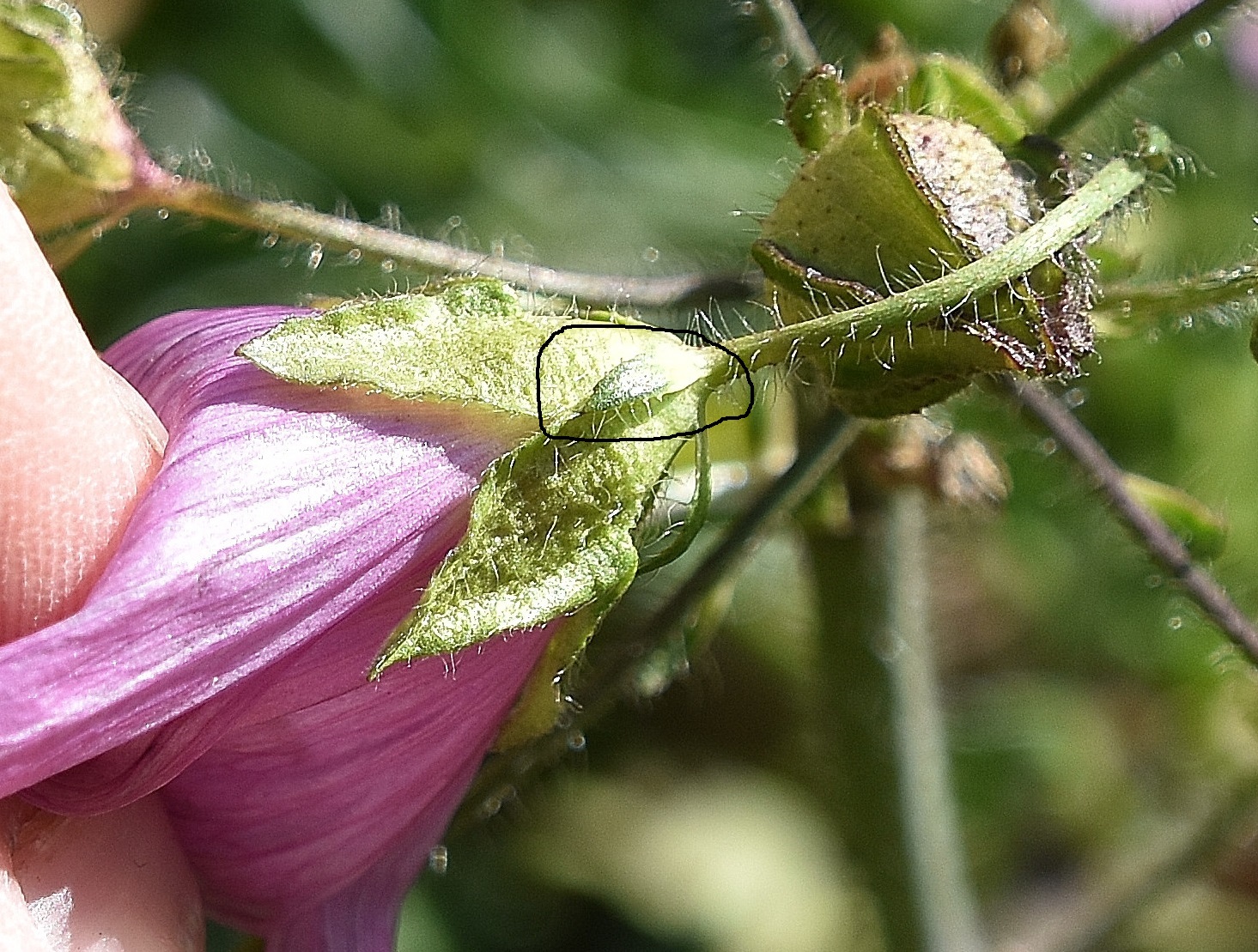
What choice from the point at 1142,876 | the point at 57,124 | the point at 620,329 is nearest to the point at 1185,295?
the point at 620,329

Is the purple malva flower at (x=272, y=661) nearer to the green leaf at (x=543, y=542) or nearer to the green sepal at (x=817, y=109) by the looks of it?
the green leaf at (x=543, y=542)

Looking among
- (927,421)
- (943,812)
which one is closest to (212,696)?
(927,421)

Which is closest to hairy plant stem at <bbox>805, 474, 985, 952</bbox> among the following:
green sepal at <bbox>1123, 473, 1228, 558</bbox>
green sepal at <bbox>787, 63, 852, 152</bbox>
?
green sepal at <bbox>1123, 473, 1228, 558</bbox>

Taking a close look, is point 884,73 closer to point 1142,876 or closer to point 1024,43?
point 1024,43

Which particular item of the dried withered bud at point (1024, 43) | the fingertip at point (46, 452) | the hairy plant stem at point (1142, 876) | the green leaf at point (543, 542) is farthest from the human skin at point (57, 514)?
the hairy plant stem at point (1142, 876)

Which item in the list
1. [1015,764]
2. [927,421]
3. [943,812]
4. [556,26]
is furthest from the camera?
[556,26]

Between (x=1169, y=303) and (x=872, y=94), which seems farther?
(x=872, y=94)

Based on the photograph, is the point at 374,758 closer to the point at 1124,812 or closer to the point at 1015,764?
the point at 1015,764
